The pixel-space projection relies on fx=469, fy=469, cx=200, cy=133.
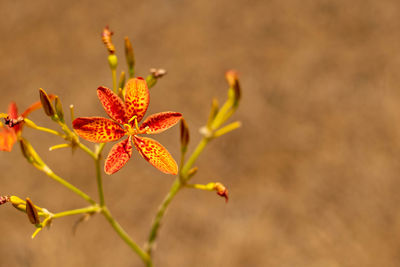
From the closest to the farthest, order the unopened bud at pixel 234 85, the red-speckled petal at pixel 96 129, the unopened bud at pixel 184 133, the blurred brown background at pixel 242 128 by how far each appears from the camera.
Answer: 1. the red-speckled petal at pixel 96 129
2. the unopened bud at pixel 184 133
3. the unopened bud at pixel 234 85
4. the blurred brown background at pixel 242 128

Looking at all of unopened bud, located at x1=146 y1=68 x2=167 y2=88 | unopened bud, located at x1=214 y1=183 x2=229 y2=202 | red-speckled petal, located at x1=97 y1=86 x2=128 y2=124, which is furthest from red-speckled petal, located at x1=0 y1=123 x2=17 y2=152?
unopened bud, located at x1=214 y1=183 x2=229 y2=202

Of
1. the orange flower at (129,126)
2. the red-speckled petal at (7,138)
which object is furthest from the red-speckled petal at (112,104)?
the red-speckled petal at (7,138)

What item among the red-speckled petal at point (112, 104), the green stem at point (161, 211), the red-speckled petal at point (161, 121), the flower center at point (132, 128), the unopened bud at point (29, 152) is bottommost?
the green stem at point (161, 211)

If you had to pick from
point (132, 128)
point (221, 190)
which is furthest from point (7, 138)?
point (221, 190)

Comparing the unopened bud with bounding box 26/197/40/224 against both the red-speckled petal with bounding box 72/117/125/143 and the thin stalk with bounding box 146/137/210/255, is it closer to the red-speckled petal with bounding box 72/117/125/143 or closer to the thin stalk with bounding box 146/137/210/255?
the red-speckled petal with bounding box 72/117/125/143

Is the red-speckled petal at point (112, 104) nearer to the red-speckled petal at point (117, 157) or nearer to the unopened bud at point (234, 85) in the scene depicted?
the red-speckled petal at point (117, 157)

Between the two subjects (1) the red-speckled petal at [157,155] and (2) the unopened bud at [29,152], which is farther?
(2) the unopened bud at [29,152]

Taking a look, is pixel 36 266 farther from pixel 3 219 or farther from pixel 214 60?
pixel 214 60

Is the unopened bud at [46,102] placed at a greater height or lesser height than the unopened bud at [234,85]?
greater
